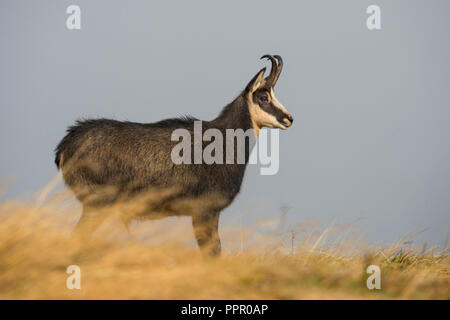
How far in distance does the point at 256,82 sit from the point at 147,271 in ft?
16.3

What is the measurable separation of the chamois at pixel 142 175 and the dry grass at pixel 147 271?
3.97ft

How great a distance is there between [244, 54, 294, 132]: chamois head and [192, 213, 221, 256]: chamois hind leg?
1.98m

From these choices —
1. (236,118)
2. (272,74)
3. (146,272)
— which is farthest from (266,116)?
(146,272)

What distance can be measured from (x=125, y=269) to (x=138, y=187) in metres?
2.96

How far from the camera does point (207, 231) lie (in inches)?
333

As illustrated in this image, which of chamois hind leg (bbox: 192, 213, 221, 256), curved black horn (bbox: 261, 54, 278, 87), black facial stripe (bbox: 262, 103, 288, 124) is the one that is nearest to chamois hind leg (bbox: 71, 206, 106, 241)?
chamois hind leg (bbox: 192, 213, 221, 256)

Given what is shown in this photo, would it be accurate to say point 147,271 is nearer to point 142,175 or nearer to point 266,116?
point 142,175

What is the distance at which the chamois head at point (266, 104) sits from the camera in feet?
31.5

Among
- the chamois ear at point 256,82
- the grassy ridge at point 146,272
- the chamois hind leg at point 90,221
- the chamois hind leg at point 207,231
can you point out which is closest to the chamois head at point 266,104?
the chamois ear at point 256,82

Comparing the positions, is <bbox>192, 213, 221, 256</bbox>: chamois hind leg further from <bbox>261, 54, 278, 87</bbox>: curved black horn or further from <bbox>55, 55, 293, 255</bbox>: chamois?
<bbox>261, 54, 278, 87</bbox>: curved black horn
